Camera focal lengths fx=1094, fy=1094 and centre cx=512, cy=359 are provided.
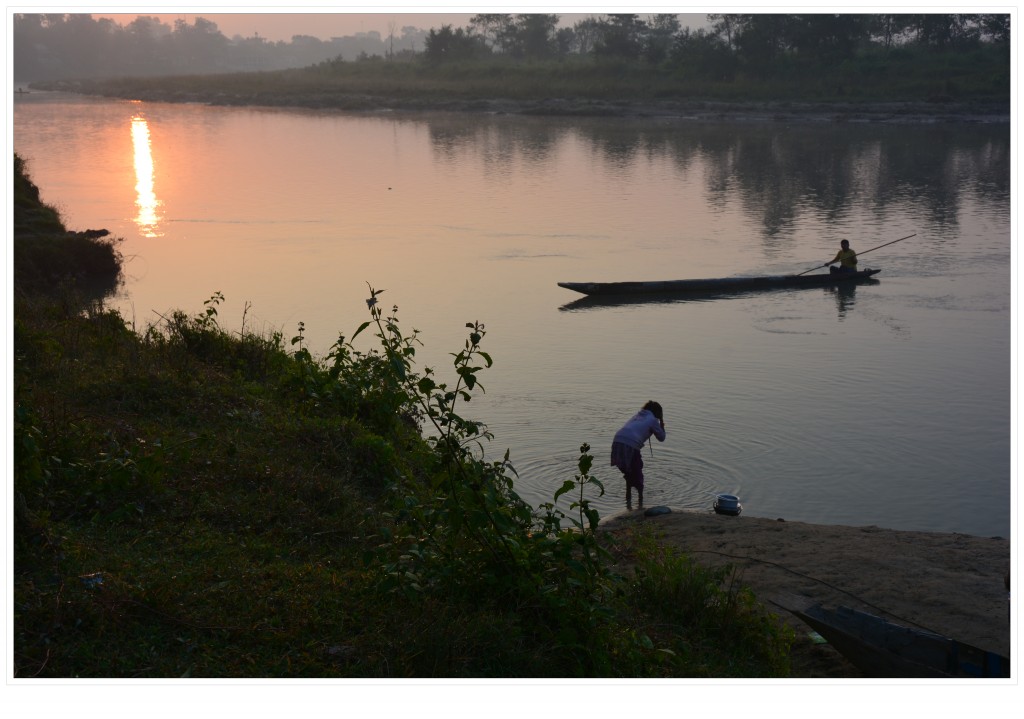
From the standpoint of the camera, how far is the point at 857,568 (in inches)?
313

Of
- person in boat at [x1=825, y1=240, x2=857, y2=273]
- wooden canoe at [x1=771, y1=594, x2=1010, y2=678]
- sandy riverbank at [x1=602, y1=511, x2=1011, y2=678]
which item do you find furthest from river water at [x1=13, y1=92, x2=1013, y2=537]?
wooden canoe at [x1=771, y1=594, x2=1010, y2=678]

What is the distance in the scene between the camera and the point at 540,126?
57.8 meters

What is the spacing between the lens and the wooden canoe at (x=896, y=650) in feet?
18.9

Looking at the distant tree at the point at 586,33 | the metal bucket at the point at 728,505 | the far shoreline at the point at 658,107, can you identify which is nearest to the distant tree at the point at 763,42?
the far shoreline at the point at 658,107

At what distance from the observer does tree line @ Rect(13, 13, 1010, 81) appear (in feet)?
215

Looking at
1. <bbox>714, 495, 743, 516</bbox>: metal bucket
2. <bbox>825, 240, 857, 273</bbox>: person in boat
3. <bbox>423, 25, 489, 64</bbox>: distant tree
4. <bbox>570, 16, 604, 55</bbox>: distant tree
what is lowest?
<bbox>714, 495, 743, 516</bbox>: metal bucket

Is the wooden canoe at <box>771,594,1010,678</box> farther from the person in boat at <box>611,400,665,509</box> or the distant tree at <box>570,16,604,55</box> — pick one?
the distant tree at <box>570,16,604,55</box>

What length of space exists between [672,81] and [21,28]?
95.8m

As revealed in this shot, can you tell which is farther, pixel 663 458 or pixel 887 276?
pixel 887 276

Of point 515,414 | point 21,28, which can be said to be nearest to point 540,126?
point 515,414

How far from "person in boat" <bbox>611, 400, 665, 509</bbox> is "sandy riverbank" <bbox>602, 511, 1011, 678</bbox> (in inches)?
15.0

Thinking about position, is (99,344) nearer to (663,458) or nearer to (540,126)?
(663,458)

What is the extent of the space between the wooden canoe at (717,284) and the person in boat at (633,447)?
9.41m

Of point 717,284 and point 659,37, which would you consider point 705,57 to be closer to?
point 659,37
